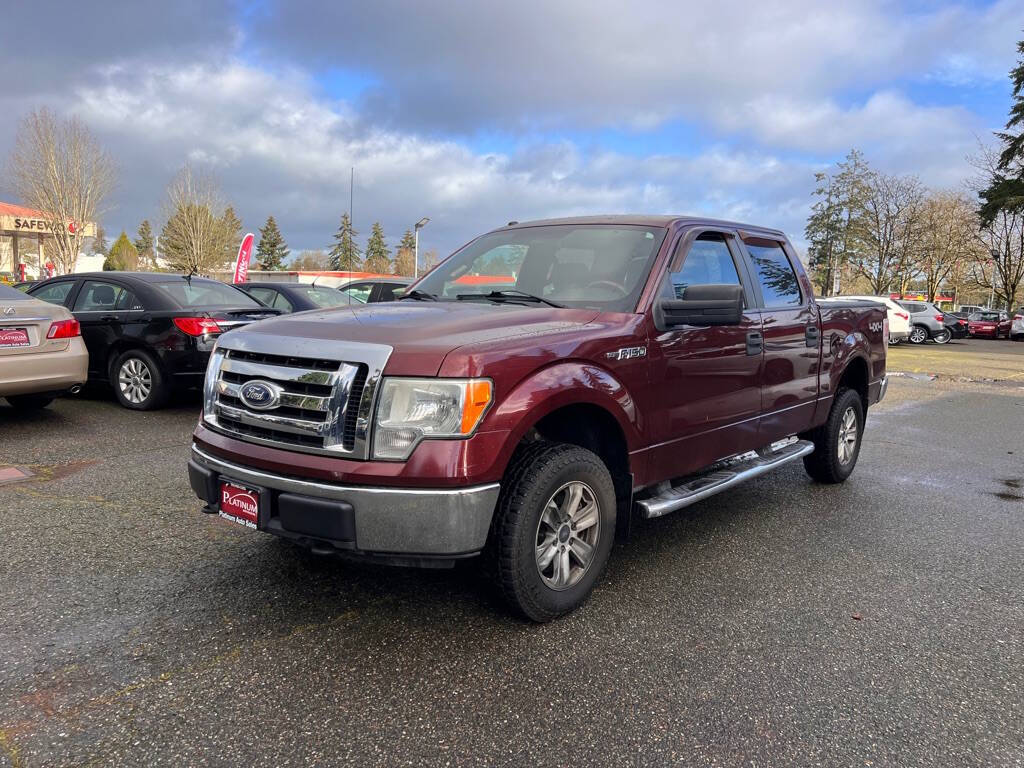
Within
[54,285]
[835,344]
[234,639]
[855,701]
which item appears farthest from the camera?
[54,285]

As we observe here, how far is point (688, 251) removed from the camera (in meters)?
4.08

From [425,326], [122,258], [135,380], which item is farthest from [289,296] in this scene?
[122,258]

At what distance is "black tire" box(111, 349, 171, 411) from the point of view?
7520mm

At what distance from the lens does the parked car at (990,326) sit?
117 ft

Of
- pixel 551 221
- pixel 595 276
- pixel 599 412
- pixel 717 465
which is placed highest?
pixel 551 221

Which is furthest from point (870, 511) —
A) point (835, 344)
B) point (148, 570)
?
point (148, 570)

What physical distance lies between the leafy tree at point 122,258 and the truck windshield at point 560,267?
183 feet

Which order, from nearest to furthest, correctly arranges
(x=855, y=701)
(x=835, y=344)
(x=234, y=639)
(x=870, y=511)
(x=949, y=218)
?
(x=855, y=701), (x=234, y=639), (x=870, y=511), (x=835, y=344), (x=949, y=218)

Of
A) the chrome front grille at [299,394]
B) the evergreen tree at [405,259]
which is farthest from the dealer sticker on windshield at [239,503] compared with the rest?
the evergreen tree at [405,259]

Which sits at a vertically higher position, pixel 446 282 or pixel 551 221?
pixel 551 221

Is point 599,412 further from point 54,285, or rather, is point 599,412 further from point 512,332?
point 54,285

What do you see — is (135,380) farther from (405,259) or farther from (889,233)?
(405,259)

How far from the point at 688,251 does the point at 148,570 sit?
3268 millimetres

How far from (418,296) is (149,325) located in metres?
4.55
